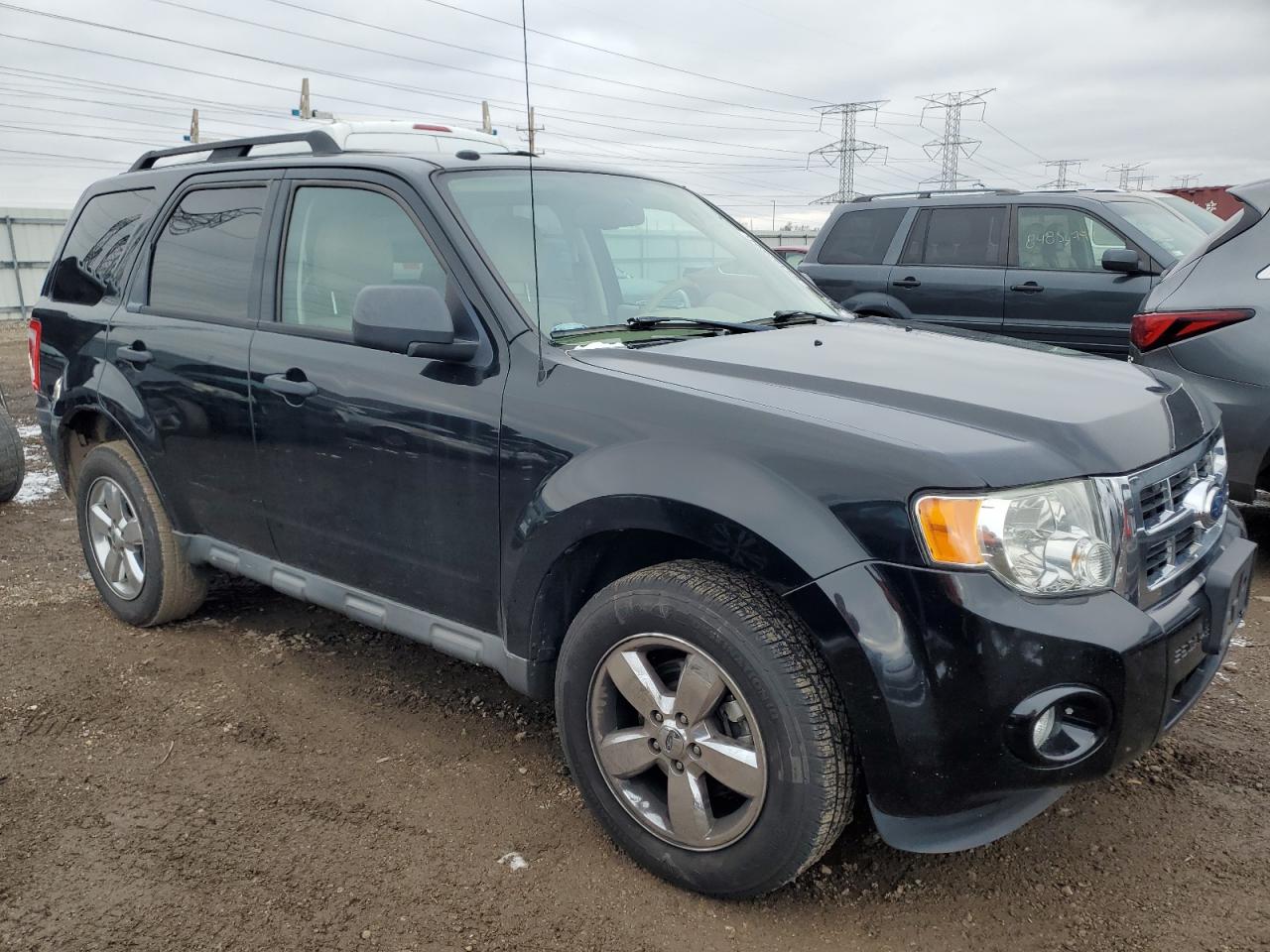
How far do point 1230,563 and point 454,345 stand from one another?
80.4 inches

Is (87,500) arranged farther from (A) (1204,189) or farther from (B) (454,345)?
(A) (1204,189)

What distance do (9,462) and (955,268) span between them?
6750 millimetres

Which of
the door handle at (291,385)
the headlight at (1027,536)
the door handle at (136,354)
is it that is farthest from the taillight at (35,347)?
the headlight at (1027,536)

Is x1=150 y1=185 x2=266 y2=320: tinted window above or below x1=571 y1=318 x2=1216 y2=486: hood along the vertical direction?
above

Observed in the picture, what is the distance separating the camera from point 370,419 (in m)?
3.00

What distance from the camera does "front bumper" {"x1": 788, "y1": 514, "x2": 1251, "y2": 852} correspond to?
2.01 m

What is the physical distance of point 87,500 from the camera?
4344 millimetres

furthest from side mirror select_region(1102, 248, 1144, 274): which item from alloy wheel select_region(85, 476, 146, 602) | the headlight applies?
alloy wheel select_region(85, 476, 146, 602)

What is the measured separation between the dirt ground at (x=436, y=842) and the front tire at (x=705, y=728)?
180mm

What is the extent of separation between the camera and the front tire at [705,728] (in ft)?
7.20

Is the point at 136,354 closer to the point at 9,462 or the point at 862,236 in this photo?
the point at 9,462

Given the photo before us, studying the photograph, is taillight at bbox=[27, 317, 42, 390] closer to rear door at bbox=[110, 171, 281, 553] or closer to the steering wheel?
rear door at bbox=[110, 171, 281, 553]

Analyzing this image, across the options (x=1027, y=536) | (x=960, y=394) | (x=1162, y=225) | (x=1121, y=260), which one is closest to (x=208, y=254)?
(x=960, y=394)

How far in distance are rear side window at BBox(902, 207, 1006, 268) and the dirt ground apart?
4652mm
